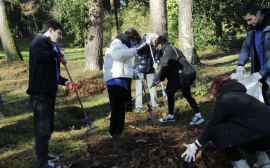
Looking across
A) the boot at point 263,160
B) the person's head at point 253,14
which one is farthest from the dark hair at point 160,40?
the boot at point 263,160

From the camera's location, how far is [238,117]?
2.51m

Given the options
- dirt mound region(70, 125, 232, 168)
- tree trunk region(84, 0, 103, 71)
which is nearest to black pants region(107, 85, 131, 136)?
dirt mound region(70, 125, 232, 168)

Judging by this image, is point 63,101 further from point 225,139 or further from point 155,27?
point 225,139

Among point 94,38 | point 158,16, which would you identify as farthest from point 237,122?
point 94,38

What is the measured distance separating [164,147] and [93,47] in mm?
7403

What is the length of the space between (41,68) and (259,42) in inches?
127

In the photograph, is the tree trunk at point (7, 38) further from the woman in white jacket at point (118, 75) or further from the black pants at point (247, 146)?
the black pants at point (247, 146)

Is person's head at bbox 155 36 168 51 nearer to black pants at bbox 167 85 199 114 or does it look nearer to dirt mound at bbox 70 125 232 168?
black pants at bbox 167 85 199 114

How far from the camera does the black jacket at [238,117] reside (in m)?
2.43

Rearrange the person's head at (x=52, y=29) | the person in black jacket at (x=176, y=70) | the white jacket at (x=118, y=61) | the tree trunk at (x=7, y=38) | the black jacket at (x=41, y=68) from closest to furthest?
→ 1. the black jacket at (x=41, y=68)
2. the person's head at (x=52, y=29)
3. the white jacket at (x=118, y=61)
4. the person in black jacket at (x=176, y=70)
5. the tree trunk at (x=7, y=38)

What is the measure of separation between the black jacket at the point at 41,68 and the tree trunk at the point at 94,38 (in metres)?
6.68

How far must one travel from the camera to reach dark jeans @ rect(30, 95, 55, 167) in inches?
124

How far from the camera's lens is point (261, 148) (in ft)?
8.43

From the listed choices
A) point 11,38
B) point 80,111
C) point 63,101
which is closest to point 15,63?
point 11,38
